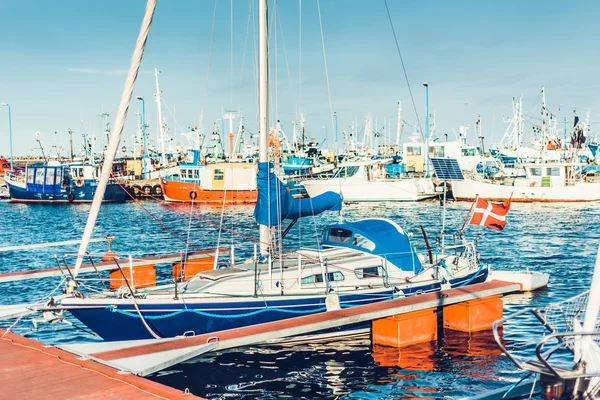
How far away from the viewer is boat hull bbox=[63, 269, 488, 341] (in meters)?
16.4

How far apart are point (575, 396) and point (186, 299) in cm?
994

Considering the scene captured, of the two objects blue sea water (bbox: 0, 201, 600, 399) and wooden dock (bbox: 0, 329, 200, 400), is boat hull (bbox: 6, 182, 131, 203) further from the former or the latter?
wooden dock (bbox: 0, 329, 200, 400)

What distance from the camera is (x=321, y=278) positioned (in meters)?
19.2

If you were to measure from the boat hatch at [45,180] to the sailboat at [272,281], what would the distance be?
7109 cm

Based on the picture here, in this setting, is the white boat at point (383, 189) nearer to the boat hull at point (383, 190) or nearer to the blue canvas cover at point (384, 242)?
the boat hull at point (383, 190)

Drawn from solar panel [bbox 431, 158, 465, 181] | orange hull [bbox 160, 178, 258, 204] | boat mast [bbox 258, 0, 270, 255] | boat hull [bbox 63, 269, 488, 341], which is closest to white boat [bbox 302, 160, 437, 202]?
orange hull [bbox 160, 178, 258, 204]

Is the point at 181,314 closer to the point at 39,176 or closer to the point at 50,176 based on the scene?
the point at 50,176

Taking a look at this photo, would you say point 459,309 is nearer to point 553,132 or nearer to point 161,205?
point 161,205

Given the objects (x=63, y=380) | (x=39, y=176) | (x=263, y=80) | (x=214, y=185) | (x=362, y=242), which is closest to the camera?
(x=63, y=380)

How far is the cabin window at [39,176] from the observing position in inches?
3401

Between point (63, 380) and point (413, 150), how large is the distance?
93.2 meters

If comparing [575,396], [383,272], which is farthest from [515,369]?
[575,396]

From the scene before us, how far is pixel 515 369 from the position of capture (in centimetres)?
1722

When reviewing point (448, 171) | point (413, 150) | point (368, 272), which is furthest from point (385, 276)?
point (413, 150)
